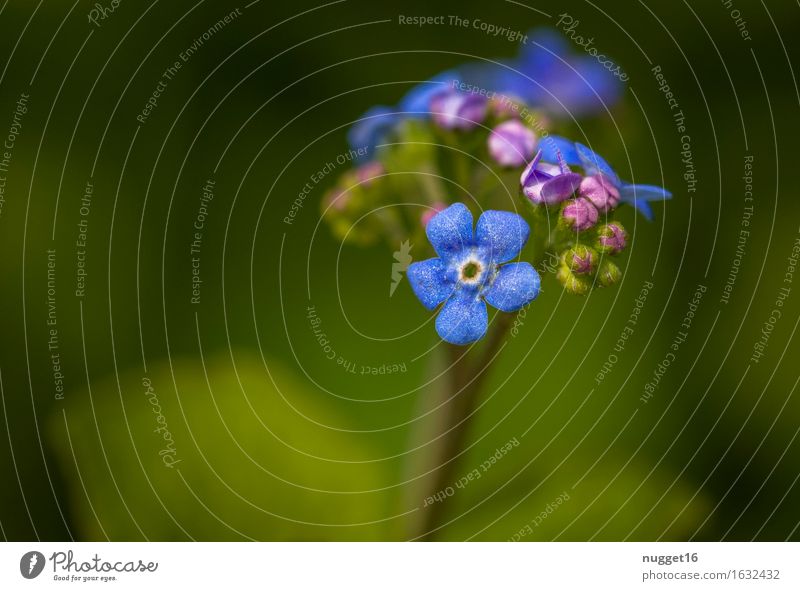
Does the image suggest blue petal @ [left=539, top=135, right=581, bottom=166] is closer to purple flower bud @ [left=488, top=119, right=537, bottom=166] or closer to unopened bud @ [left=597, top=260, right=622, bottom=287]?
purple flower bud @ [left=488, top=119, right=537, bottom=166]

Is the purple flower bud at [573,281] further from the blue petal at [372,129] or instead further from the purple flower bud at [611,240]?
the blue petal at [372,129]

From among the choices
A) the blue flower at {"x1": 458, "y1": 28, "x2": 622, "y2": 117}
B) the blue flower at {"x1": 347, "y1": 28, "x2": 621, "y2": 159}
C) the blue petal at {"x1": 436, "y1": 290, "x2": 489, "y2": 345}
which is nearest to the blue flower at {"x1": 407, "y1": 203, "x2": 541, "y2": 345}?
the blue petal at {"x1": 436, "y1": 290, "x2": 489, "y2": 345}

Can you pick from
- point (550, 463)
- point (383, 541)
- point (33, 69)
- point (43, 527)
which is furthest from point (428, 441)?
point (33, 69)

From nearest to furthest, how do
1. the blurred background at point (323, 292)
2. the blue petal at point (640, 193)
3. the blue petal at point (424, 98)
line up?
1. the blue petal at point (640, 193)
2. the blue petal at point (424, 98)
3. the blurred background at point (323, 292)

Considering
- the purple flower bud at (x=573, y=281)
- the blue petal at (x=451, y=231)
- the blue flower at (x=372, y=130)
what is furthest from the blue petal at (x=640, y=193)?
the blue flower at (x=372, y=130)

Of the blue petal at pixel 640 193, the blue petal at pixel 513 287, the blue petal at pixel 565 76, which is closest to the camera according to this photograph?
the blue petal at pixel 513 287

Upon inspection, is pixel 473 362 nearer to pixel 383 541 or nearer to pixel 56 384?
pixel 383 541
